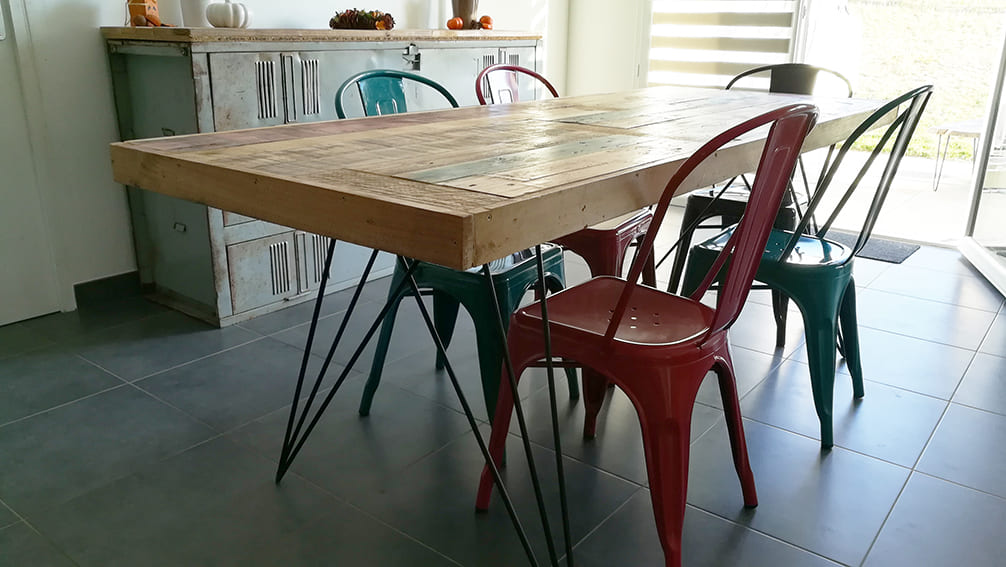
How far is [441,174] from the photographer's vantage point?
4.10ft

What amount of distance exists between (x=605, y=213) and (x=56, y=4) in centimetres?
240

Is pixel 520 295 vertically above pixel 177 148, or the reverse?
pixel 177 148

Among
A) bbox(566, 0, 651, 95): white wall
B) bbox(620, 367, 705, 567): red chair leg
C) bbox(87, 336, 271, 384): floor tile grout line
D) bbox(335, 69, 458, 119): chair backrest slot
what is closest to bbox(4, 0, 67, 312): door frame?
bbox(87, 336, 271, 384): floor tile grout line

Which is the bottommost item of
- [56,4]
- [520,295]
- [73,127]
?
[520,295]

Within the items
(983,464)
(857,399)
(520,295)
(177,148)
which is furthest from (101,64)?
(983,464)

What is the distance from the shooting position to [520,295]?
1921mm

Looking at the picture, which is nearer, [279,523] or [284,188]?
[284,188]

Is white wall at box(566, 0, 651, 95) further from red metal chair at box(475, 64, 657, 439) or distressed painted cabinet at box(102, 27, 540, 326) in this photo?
red metal chair at box(475, 64, 657, 439)

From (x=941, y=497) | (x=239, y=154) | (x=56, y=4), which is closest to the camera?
(x=239, y=154)

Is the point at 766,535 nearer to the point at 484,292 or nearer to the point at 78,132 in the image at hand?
the point at 484,292

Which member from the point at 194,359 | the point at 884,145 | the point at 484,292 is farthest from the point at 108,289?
the point at 884,145

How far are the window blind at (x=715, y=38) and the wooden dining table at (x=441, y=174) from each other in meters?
2.69

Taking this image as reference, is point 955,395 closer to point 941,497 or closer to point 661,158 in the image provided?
point 941,497

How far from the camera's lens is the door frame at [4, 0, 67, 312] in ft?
8.54
